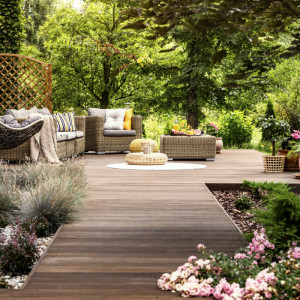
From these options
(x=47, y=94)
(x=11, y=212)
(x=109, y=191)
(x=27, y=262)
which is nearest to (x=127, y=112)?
(x=47, y=94)

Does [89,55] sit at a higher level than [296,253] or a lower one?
higher

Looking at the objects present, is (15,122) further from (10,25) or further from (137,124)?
(10,25)

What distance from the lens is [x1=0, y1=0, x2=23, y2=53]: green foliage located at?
9.30 m

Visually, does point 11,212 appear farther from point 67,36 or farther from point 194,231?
point 67,36

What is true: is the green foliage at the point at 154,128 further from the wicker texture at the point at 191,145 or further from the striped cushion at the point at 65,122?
the wicker texture at the point at 191,145

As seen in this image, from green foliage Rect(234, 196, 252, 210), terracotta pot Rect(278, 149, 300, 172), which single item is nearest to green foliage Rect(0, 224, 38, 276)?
green foliage Rect(234, 196, 252, 210)

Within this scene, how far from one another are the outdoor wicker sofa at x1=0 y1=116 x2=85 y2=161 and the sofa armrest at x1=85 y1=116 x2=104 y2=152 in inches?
16.0

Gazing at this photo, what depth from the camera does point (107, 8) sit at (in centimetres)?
1312

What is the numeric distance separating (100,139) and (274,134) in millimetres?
3965

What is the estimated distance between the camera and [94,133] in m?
9.30

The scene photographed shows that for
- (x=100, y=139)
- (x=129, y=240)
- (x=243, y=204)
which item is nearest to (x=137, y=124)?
(x=100, y=139)

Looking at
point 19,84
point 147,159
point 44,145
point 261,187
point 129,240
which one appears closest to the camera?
point 129,240

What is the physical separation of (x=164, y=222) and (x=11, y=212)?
115cm

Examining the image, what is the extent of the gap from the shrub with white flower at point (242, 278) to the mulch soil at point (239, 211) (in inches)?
29.4
